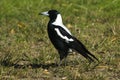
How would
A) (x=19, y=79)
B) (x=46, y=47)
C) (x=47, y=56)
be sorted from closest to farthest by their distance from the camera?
(x=19, y=79) < (x=47, y=56) < (x=46, y=47)

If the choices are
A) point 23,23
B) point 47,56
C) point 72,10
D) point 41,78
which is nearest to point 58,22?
point 47,56

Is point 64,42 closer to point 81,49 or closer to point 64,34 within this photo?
point 64,34

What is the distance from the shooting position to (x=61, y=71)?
756 cm

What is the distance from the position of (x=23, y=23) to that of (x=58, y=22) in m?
2.48

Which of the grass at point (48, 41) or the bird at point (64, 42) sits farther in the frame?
the bird at point (64, 42)

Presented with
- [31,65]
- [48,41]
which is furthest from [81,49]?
[48,41]

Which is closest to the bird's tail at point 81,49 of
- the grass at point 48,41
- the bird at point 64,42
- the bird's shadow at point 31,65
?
the bird at point 64,42

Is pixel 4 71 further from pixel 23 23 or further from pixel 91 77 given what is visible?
pixel 23 23

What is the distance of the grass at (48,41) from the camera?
7.54m

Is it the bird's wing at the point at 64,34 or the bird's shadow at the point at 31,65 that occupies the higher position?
the bird's wing at the point at 64,34

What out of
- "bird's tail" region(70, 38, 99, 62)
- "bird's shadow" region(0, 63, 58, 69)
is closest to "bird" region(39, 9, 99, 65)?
"bird's tail" region(70, 38, 99, 62)

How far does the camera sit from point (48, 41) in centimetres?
951

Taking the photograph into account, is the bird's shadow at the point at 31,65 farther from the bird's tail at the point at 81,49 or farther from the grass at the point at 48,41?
the bird's tail at the point at 81,49

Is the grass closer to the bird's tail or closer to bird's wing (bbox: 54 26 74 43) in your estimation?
the bird's tail
